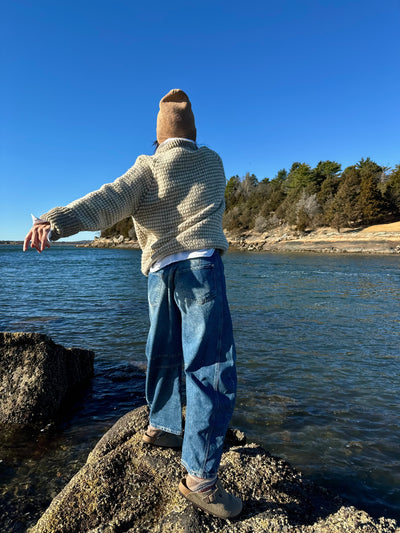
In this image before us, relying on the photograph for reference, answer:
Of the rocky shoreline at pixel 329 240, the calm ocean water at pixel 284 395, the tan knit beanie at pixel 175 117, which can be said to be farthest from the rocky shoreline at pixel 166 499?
the rocky shoreline at pixel 329 240

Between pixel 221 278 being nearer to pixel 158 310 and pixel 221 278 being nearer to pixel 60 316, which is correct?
pixel 158 310

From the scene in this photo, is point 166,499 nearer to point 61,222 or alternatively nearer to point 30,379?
point 61,222

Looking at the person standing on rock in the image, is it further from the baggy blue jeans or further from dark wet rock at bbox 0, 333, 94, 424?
dark wet rock at bbox 0, 333, 94, 424

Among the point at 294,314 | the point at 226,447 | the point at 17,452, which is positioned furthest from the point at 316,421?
the point at 294,314

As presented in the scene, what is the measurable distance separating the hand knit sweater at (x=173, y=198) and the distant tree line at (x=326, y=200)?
58.4 metres

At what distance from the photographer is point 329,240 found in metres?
52.2

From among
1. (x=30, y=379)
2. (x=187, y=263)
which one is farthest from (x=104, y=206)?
(x=30, y=379)

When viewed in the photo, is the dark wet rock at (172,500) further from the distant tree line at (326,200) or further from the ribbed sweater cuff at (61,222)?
the distant tree line at (326,200)

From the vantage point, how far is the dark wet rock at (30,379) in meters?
4.56

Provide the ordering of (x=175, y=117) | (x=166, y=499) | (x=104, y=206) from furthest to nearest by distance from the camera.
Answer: (x=175, y=117) → (x=166, y=499) → (x=104, y=206)

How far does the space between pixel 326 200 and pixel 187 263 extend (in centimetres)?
6934

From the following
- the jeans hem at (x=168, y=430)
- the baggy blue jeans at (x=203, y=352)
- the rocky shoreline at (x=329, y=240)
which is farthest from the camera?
the rocky shoreline at (x=329, y=240)

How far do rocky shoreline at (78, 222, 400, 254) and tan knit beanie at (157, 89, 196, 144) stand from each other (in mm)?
44515

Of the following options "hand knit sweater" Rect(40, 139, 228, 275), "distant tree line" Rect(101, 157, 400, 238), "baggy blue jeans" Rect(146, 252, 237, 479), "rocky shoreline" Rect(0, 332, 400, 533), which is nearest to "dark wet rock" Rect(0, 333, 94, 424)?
"rocky shoreline" Rect(0, 332, 400, 533)
